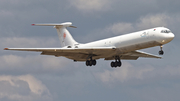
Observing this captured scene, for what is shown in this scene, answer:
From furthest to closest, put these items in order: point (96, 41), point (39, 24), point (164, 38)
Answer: point (39, 24)
point (96, 41)
point (164, 38)

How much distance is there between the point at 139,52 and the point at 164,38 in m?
10.3

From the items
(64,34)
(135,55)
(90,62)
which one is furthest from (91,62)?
(64,34)

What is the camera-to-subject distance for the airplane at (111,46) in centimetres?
4719

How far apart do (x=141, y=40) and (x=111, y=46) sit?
197 inches

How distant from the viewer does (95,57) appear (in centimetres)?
5484

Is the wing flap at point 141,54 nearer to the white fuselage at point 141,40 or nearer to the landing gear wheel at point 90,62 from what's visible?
the white fuselage at point 141,40

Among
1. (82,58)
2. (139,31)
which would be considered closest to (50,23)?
(82,58)

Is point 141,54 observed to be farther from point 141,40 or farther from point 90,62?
point 141,40

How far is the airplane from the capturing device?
47188mm

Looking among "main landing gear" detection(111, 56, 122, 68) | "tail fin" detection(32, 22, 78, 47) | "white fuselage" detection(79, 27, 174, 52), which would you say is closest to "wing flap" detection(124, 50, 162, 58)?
"main landing gear" detection(111, 56, 122, 68)

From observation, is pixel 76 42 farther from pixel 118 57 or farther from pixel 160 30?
pixel 160 30

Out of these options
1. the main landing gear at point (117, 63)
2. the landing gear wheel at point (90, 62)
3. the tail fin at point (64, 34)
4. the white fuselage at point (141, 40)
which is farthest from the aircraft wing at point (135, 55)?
the tail fin at point (64, 34)

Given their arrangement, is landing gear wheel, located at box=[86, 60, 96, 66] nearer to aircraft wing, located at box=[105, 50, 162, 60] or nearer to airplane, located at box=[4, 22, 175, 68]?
airplane, located at box=[4, 22, 175, 68]

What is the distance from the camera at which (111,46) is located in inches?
2005
